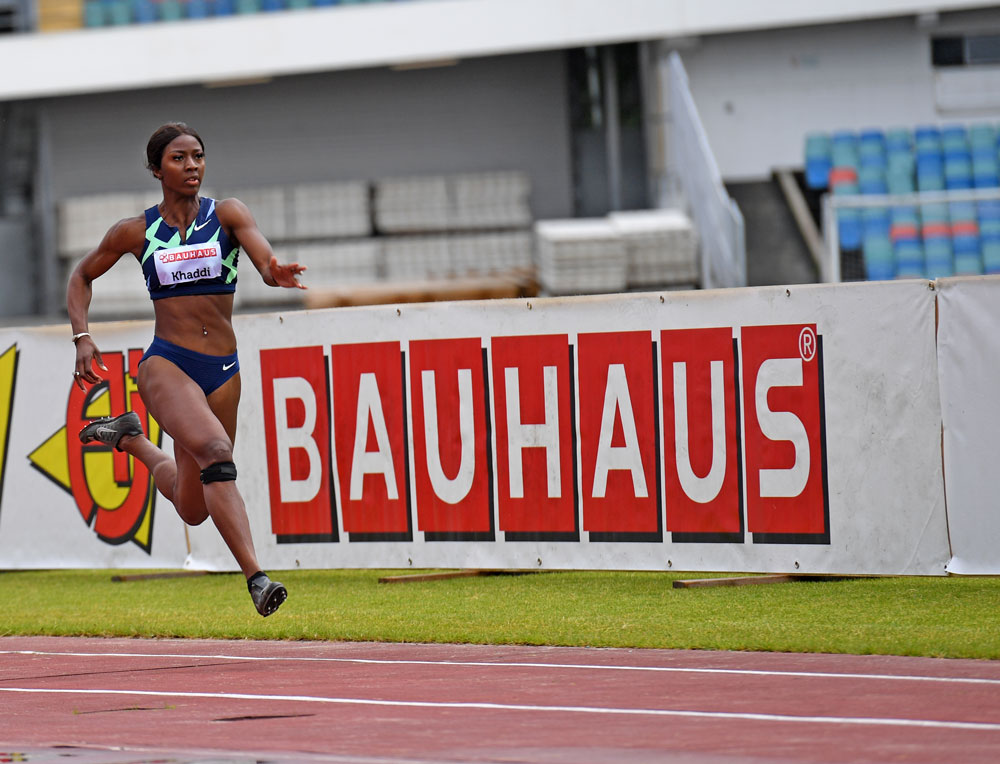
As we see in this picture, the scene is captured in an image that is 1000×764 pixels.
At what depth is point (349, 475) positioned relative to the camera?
11.1 metres

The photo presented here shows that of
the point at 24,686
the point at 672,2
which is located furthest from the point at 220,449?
the point at 672,2

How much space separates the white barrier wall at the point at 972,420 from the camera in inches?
360

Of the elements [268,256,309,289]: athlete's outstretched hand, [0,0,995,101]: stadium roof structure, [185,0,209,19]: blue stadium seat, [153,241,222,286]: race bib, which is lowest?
[268,256,309,289]: athlete's outstretched hand

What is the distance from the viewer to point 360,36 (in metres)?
32.2

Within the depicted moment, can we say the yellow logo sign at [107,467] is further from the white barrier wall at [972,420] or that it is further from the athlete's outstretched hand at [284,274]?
the white barrier wall at [972,420]

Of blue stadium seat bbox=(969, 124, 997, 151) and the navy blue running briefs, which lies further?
blue stadium seat bbox=(969, 124, 997, 151)

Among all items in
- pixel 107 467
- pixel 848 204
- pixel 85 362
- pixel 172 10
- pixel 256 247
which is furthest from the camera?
pixel 172 10

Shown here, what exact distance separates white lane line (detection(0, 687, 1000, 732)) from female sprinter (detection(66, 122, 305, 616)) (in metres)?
1.01

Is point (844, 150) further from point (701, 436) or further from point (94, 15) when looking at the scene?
point (701, 436)

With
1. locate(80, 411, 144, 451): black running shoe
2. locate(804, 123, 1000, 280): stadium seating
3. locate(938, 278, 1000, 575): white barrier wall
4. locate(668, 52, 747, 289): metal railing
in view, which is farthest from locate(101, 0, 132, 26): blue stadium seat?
locate(938, 278, 1000, 575): white barrier wall

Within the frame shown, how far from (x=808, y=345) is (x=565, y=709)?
4489 millimetres

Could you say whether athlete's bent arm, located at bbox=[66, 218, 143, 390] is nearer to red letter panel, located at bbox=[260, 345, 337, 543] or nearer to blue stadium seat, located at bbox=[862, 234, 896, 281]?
red letter panel, located at bbox=[260, 345, 337, 543]

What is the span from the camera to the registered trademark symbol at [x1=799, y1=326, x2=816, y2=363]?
9.66 metres

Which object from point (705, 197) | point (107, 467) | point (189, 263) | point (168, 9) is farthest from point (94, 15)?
point (189, 263)
